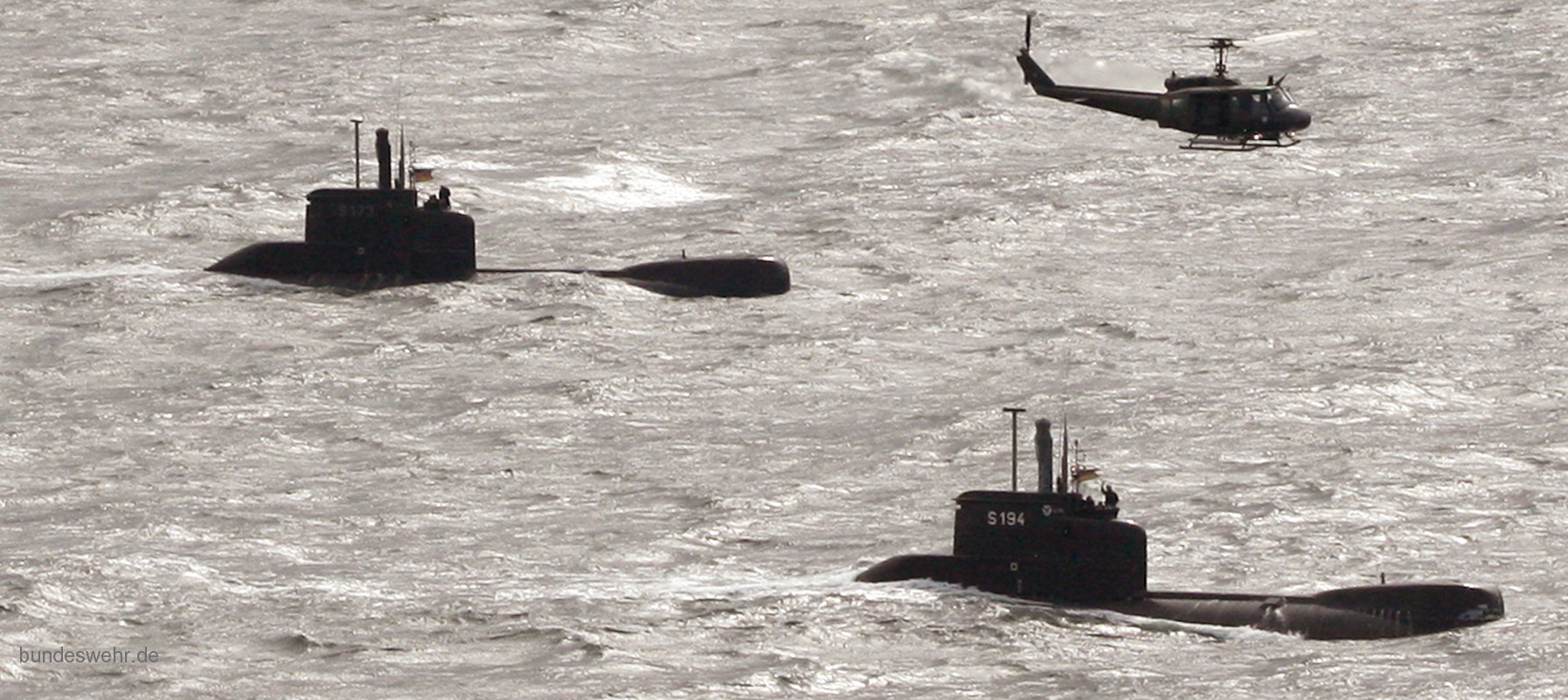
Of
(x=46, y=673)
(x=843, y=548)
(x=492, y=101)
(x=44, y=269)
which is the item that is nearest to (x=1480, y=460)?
(x=843, y=548)

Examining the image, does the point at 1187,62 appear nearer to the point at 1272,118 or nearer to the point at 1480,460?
the point at 1272,118

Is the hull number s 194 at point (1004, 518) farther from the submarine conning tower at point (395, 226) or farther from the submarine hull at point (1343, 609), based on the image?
the submarine conning tower at point (395, 226)

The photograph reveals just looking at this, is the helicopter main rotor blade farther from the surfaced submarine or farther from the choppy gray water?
the surfaced submarine

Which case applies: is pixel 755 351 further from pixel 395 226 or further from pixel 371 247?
pixel 371 247

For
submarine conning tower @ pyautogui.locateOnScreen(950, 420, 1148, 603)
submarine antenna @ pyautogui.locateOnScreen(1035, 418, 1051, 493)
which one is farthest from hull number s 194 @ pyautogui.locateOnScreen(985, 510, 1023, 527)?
submarine antenna @ pyautogui.locateOnScreen(1035, 418, 1051, 493)

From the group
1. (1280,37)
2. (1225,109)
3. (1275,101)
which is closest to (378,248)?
(1225,109)
